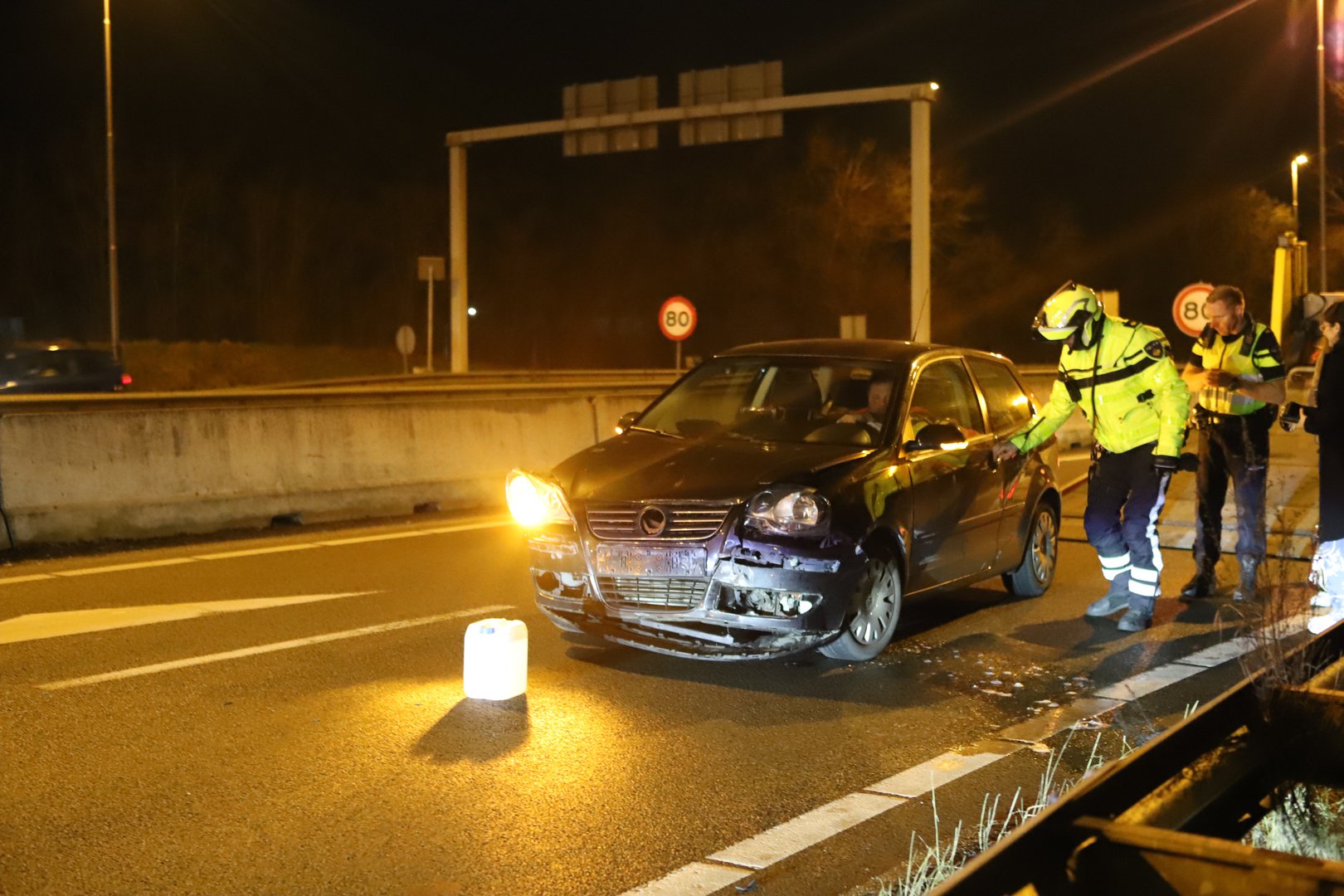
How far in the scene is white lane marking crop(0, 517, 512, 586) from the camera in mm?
9570

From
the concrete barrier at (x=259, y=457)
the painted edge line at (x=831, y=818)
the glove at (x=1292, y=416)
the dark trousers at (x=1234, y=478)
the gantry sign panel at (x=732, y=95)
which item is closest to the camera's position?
the painted edge line at (x=831, y=818)

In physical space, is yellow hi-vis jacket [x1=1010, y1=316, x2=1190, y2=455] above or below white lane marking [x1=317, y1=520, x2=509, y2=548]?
above

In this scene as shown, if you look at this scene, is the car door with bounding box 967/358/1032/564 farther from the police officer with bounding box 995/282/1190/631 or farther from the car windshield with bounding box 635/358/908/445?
the car windshield with bounding box 635/358/908/445

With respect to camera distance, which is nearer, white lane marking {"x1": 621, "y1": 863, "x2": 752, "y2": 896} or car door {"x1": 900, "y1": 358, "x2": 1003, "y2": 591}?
white lane marking {"x1": 621, "y1": 863, "x2": 752, "y2": 896}

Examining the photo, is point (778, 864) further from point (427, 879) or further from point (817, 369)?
point (817, 369)

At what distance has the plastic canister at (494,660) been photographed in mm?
6449

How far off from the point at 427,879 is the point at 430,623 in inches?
151

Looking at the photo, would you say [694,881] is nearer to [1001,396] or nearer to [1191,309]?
[1001,396]

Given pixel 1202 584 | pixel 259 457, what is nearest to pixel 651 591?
pixel 1202 584

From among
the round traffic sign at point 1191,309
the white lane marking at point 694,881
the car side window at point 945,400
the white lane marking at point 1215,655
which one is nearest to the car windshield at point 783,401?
the car side window at point 945,400

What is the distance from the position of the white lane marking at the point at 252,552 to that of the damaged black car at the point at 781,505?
358cm

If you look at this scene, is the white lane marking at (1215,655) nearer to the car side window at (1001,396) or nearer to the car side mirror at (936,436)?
the car side mirror at (936,436)

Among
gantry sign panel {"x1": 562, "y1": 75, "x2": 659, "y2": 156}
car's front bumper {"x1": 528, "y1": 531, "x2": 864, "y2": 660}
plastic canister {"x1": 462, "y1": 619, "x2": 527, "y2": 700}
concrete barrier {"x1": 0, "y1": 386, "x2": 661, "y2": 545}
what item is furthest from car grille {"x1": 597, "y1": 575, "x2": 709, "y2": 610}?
gantry sign panel {"x1": 562, "y1": 75, "x2": 659, "y2": 156}

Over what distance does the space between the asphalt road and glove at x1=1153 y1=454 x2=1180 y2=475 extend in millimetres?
893
